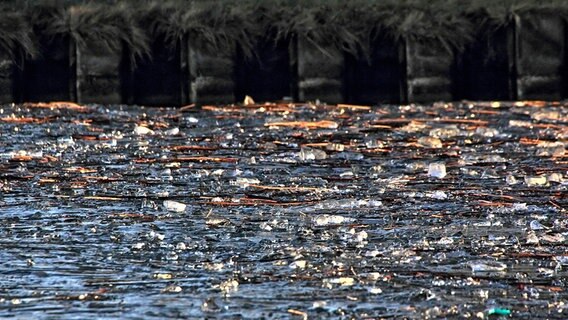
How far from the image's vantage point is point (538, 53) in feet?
29.6

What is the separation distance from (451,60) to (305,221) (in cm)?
431

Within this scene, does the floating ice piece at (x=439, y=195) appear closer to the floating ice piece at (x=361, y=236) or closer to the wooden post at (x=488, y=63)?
the floating ice piece at (x=361, y=236)

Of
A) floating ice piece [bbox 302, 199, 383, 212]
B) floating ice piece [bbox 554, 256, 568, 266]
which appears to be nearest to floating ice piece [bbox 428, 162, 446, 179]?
floating ice piece [bbox 302, 199, 383, 212]

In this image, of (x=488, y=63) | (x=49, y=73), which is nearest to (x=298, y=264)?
(x=49, y=73)

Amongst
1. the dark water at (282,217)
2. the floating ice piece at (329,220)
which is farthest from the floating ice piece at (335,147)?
the floating ice piece at (329,220)

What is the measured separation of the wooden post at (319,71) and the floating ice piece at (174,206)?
12.3 ft

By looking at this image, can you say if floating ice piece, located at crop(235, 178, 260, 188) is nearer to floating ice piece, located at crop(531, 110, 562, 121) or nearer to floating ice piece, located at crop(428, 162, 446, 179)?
floating ice piece, located at crop(428, 162, 446, 179)

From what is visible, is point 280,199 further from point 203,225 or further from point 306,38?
point 306,38

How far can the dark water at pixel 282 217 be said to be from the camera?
3.70m

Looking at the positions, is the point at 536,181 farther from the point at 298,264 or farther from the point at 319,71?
the point at 319,71

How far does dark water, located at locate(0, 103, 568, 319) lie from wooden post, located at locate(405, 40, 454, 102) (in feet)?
2.75

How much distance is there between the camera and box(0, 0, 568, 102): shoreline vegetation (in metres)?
8.79

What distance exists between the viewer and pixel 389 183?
5.74 metres

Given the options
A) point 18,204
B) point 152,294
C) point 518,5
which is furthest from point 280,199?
point 518,5
